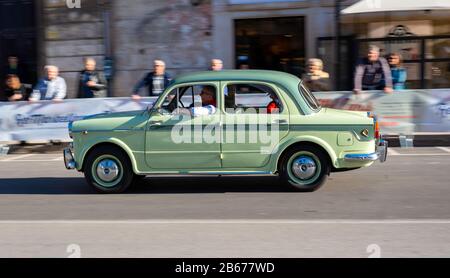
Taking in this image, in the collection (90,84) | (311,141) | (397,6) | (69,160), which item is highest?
(397,6)

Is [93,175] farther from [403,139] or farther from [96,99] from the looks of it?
[403,139]

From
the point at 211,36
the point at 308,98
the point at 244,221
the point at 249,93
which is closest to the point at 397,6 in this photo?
the point at 211,36

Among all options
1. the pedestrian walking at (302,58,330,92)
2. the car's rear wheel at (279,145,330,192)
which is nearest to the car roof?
the car's rear wheel at (279,145,330,192)

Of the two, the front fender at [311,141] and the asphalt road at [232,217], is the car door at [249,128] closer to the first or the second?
the front fender at [311,141]

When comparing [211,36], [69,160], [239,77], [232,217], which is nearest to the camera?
[232,217]

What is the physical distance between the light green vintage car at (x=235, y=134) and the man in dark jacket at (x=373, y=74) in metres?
4.65

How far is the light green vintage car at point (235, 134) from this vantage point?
7914mm

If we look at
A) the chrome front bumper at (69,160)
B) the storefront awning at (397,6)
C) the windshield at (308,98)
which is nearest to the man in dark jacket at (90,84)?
the chrome front bumper at (69,160)

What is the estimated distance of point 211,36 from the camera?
16.8 m

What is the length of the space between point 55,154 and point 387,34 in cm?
867

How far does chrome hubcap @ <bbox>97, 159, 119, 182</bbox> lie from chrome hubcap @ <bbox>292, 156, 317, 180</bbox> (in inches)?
92.5

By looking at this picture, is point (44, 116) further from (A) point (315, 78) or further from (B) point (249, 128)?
(B) point (249, 128)

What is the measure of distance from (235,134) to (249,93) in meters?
0.63
